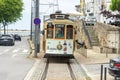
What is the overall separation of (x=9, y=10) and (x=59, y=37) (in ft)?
187

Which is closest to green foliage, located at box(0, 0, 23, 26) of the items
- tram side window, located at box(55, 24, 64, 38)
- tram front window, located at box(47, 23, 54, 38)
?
tram front window, located at box(47, 23, 54, 38)

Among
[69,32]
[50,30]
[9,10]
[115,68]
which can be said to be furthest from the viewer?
[9,10]

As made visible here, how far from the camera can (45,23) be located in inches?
1223

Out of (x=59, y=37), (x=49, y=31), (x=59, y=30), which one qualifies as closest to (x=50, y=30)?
(x=49, y=31)

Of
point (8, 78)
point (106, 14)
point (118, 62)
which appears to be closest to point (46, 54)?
point (8, 78)

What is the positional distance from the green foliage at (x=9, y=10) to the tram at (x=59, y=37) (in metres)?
55.3

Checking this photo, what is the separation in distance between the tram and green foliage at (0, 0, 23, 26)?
181 ft

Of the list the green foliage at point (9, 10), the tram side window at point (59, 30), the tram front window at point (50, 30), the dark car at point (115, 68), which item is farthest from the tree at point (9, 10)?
the dark car at point (115, 68)

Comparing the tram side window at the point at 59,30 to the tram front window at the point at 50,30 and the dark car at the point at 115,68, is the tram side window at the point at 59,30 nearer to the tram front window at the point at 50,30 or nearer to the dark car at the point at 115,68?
the tram front window at the point at 50,30

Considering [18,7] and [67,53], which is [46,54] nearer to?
[67,53]

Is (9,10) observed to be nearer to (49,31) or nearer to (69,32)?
(49,31)

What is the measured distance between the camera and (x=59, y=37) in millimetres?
30578

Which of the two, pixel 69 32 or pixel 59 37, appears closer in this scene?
pixel 59 37

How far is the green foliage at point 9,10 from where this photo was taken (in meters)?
86.4
